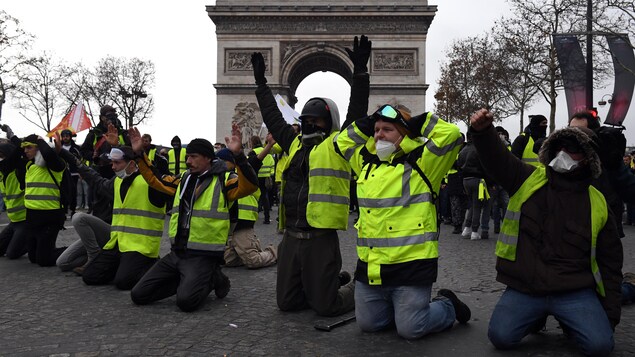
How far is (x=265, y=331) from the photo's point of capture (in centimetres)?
455

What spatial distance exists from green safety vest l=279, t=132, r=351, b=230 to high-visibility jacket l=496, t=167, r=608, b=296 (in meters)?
1.38

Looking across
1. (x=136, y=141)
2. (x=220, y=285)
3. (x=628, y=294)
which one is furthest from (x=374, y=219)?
(x=136, y=141)

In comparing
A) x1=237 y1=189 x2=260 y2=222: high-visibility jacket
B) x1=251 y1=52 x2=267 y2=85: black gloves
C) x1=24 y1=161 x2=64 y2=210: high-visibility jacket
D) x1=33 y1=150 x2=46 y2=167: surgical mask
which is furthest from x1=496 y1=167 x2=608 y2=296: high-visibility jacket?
x1=33 y1=150 x2=46 y2=167: surgical mask

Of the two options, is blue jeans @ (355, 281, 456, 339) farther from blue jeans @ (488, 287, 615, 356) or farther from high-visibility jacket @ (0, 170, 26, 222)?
high-visibility jacket @ (0, 170, 26, 222)

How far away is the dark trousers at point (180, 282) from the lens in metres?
5.17

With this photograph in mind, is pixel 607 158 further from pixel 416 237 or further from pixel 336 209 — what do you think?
pixel 336 209

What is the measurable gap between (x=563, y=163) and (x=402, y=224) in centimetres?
112

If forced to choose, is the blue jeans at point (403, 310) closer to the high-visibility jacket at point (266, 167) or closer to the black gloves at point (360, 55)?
the black gloves at point (360, 55)

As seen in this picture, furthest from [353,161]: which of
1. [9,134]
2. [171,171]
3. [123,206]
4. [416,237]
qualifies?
[171,171]

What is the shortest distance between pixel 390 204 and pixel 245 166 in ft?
5.70

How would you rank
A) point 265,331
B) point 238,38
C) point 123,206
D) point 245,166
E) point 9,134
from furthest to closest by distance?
1. point 238,38
2. point 9,134
3. point 123,206
4. point 245,166
5. point 265,331

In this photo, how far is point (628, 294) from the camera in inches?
206

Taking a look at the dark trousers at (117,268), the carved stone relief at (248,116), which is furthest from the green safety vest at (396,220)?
the carved stone relief at (248,116)

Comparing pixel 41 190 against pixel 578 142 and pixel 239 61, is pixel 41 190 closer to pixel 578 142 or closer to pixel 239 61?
pixel 578 142
